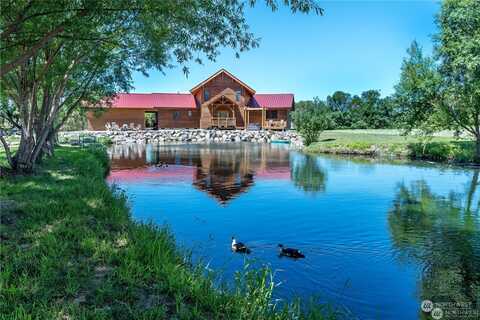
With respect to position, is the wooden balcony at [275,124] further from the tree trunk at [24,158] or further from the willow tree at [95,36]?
the tree trunk at [24,158]

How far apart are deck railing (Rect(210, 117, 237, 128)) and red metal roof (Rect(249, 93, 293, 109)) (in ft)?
12.6

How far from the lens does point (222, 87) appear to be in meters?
53.0

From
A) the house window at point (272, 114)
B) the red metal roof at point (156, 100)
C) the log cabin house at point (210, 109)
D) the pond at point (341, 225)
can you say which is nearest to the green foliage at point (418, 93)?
the pond at point (341, 225)

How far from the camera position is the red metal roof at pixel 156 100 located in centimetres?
5191

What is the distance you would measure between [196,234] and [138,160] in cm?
1768

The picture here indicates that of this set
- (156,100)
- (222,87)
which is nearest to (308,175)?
(222,87)

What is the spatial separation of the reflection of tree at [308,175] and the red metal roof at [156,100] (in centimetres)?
3052

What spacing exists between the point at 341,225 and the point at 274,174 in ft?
31.4

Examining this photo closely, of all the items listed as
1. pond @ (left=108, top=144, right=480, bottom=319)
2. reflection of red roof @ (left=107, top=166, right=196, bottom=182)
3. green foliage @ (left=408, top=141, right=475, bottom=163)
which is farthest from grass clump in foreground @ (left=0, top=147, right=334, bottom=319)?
green foliage @ (left=408, top=141, right=475, bottom=163)

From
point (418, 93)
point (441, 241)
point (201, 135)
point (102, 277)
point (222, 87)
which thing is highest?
point (222, 87)

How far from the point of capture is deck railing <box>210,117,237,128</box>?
52.0 meters

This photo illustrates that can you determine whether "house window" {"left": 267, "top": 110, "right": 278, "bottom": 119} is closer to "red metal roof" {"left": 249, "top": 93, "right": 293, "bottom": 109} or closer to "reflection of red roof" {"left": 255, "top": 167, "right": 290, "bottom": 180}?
"red metal roof" {"left": 249, "top": 93, "right": 293, "bottom": 109}

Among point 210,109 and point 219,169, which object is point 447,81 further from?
point 210,109

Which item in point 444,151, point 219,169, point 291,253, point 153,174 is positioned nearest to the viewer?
A: point 291,253
